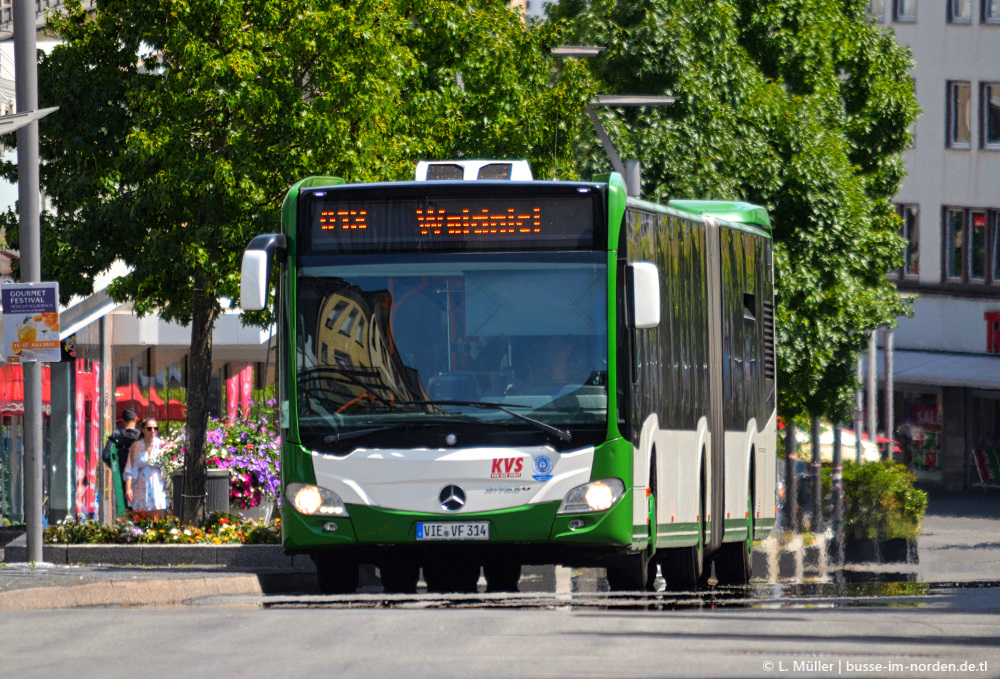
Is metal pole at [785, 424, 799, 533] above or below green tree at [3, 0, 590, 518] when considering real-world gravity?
below

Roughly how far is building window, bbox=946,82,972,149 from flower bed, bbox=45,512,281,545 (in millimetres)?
42119

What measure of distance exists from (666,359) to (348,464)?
276 centimetres

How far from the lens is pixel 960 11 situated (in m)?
60.1

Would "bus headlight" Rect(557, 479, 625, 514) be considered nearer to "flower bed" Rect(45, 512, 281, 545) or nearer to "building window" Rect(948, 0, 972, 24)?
"flower bed" Rect(45, 512, 281, 545)

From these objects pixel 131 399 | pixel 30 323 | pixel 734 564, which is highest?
pixel 30 323

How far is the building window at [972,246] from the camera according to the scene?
195 ft

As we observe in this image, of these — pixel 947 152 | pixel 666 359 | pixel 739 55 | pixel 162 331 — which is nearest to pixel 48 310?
pixel 666 359

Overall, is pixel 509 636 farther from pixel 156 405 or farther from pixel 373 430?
pixel 156 405

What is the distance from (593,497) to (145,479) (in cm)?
1177

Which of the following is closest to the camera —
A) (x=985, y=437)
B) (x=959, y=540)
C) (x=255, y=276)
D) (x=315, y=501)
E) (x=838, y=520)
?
(x=255, y=276)

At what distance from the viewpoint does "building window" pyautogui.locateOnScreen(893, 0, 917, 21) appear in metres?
61.6

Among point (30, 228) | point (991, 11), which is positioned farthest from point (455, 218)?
point (991, 11)

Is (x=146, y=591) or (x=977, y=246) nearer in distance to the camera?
(x=146, y=591)

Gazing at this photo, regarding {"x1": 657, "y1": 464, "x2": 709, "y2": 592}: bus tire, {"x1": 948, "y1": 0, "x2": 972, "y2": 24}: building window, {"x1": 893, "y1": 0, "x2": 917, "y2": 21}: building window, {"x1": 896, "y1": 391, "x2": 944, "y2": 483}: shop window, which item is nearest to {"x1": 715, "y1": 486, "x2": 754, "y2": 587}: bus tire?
{"x1": 657, "y1": 464, "x2": 709, "y2": 592}: bus tire
